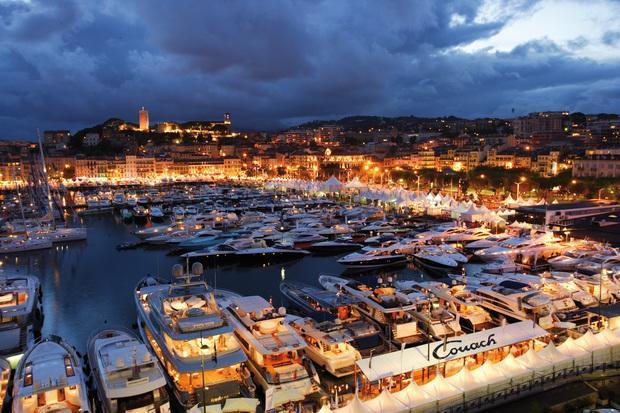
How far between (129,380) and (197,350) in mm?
1637

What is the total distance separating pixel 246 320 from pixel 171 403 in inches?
107

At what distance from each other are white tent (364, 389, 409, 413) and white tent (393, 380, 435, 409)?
13 centimetres

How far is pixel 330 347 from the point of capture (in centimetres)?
1248

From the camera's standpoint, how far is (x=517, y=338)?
12.5 meters

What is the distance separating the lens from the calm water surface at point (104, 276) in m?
18.2

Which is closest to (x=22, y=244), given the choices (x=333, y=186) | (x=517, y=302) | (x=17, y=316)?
(x=17, y=316)

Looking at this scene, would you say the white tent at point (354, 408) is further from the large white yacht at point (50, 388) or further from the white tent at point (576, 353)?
the white tent at point (576, 353)

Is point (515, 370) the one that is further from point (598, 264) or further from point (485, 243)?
point (485, 243)

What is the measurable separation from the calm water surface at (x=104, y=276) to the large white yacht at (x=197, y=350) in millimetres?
4823

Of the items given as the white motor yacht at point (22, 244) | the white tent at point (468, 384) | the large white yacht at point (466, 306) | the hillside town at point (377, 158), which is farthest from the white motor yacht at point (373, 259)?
the hillside town at point (377, 158)

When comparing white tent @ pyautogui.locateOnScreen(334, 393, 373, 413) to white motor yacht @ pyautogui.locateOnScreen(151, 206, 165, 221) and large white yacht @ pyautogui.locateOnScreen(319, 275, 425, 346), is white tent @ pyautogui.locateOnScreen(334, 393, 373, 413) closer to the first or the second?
large white yacht @ pyautogui.locateOnScreen(319, 275, 425, 346)

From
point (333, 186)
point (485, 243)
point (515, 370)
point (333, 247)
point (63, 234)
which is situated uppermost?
point (333, 186)

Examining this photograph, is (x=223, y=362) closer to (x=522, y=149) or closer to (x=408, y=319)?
(x=408, y=319)

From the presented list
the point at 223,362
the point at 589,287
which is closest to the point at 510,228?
the point at 589,287
